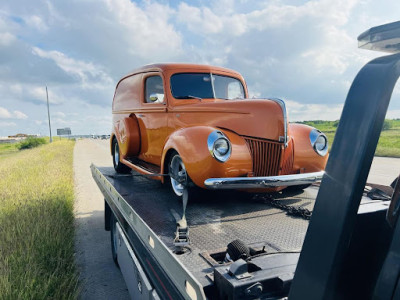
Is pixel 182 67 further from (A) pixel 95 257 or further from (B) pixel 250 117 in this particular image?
(A) pixel 95 257

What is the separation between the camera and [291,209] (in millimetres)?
2561

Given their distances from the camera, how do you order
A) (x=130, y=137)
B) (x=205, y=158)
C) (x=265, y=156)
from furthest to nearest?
1. (x=130, y=137)
2. (x=265, y=156)
3. (x=205, y=158)

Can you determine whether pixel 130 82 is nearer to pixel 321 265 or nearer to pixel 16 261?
pixel 16 261

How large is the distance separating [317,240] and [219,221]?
1.44m

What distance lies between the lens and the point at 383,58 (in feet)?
2.92

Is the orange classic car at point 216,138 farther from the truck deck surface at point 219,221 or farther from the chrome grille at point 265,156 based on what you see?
the truck deck surface at point 219,221

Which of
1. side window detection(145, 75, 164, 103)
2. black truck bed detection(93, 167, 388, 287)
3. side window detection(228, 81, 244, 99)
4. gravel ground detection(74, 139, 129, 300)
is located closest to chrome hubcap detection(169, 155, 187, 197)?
black truck bed detection(93, 167, 388, 287)

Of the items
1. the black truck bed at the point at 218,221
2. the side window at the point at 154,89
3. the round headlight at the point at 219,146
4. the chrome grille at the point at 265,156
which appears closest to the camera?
the black truck bed at the point at 218,221

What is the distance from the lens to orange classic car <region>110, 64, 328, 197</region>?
270 centimetres

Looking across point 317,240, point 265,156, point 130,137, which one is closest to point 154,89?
point 130,137

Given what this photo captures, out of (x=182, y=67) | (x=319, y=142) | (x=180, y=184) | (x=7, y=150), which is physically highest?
(x=182, y=67)

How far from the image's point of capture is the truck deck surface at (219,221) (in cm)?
180

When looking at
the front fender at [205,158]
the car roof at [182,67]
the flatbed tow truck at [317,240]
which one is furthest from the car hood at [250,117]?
the car roof at [182,67]

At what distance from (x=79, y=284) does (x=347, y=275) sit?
310 cm
